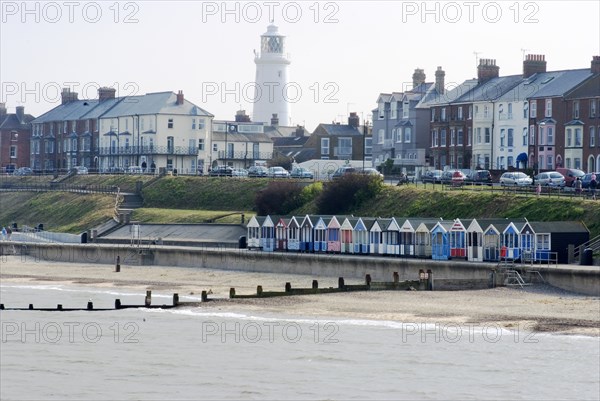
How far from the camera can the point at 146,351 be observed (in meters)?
43.7

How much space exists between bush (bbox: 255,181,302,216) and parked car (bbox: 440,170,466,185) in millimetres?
9418

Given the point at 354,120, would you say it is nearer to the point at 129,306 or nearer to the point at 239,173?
the point at 239,173

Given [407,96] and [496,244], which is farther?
[407,96]

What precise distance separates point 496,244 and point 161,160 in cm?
6511

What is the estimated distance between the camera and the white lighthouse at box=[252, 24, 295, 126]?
175125mm

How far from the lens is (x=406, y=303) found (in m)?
51.5

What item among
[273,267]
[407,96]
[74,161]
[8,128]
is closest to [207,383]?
[273,267]

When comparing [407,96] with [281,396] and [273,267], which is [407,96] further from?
[281,396]

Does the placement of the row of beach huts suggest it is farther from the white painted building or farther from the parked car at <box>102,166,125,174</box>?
the white painted building

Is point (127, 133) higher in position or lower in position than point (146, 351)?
higher

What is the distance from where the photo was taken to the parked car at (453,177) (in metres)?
84.1

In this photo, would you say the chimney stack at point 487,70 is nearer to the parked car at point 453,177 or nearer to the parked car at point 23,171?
the parked car at point 453,177

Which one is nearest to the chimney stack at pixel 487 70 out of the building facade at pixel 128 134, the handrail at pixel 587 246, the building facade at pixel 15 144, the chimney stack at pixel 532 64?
the chimney stack at pixel 532 64

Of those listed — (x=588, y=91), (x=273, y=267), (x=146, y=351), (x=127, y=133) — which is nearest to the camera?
(x=146, y=351)
